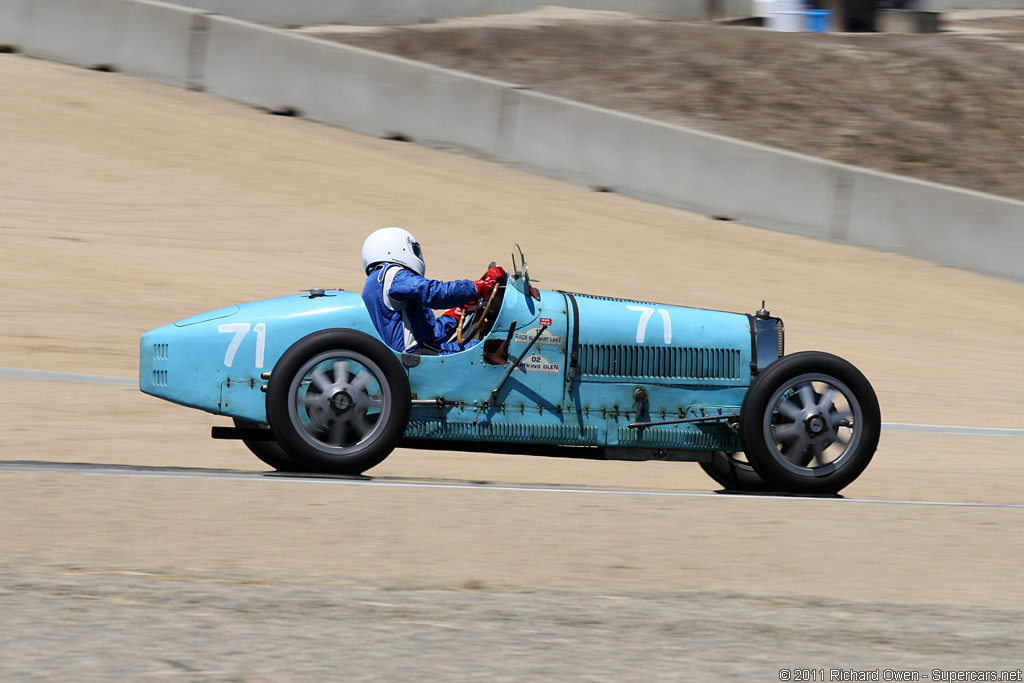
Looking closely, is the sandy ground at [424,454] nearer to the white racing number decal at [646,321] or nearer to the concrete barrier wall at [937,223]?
the concrete barrier wall at [937,223]

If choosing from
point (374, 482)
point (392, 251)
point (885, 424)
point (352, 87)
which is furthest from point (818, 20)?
point (374, 482)

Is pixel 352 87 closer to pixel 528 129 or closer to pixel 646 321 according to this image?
pixel 528 129

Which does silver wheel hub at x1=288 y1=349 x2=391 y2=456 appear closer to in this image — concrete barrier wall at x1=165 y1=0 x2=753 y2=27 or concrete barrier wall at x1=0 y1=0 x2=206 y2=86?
concrete barrier wall at x1=0 y1=0 x2=206 y2=86

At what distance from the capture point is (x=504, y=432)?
7.11 m

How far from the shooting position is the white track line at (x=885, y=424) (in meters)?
10.3

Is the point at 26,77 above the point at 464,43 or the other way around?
the other way around

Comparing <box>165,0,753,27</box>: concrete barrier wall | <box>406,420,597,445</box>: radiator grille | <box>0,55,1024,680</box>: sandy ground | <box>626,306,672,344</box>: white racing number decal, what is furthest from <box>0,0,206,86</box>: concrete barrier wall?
<box>406,420,597,445</box>: radiator grille

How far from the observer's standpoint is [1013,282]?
1641 cm

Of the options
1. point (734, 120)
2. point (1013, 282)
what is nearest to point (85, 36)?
point (734, 120)

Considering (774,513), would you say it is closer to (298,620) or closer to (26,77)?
(298,620)

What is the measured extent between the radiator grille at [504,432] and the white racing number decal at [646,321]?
0.54 meters

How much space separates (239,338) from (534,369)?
Answer: 4.86 feet

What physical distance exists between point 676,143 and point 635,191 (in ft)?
2.67

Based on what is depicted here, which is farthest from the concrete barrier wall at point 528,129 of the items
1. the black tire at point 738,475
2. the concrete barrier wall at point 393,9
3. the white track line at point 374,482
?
the white track line at point 374,482
